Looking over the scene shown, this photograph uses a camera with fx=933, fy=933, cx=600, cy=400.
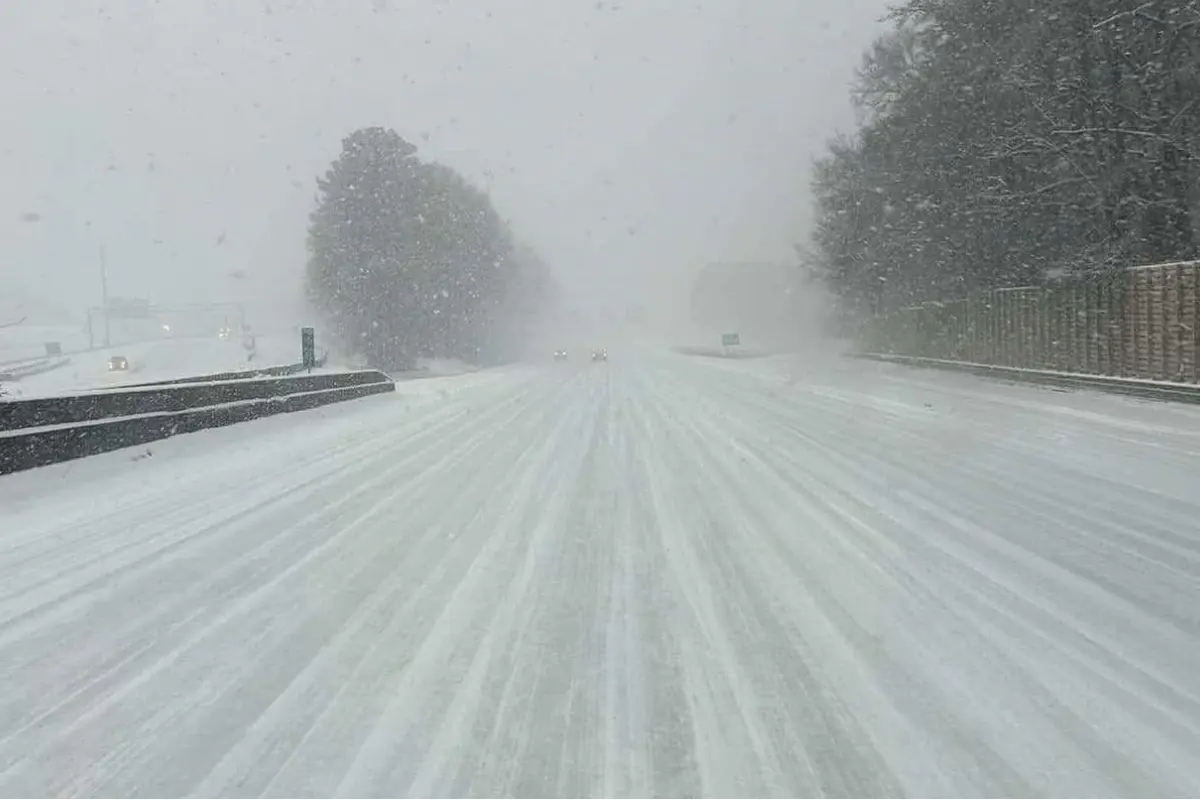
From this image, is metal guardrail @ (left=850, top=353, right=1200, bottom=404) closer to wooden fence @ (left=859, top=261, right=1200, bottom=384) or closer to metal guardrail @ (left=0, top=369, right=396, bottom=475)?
wooden fence @ (left=859, top=261, right=1200, bottom=384)

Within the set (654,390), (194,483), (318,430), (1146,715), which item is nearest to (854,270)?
(654,390)

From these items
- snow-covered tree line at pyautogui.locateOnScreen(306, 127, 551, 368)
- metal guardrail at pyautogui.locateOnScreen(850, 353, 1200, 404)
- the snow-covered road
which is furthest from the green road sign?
snow-covered tree line at pyautogui.locateOnScreen(306, 127, 551, 368)

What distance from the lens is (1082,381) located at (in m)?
22.6

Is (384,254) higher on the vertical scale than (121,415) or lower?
higher

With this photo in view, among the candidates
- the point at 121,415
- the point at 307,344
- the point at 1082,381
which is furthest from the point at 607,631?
the point at 307,344

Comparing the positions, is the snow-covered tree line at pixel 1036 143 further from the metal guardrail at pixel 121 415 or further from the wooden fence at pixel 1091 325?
the metal guardrail at pixel 121 415

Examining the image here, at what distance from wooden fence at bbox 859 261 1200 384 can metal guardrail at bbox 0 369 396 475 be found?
58.7ft

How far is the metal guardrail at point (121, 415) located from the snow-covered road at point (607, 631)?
356 mm

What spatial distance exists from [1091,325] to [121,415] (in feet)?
71.9

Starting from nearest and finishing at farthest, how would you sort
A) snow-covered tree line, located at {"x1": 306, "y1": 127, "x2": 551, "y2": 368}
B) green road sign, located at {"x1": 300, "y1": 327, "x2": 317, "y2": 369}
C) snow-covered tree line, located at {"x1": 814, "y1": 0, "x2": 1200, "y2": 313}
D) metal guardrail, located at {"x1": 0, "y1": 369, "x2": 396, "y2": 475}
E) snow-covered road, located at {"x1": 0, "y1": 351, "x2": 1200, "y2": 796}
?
1. snow-covered road, located at {"x1": 0, "y1": 351, "x2": 1200, "y2": 796}
2. metal guardrail, located at {"x1": 0, "y1": 369, "x2": 396, "y2": 475}
3. snow-covered tree line, located at {"x1": 814, "y1": 0, "x2": 1200, "y2": 313}
4. green road sign, located at {"x1": 300, "y1": 327, "x2": 317, "y2": 369}
5. snow-covered tree line, located at {"x1": 306, "y1": 127, "x2": 551, "y2": 368}

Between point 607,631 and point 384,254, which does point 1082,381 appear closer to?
point 607,631

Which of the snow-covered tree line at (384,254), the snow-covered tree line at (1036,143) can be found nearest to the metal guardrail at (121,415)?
the snow-covered tree line at (1036,143)

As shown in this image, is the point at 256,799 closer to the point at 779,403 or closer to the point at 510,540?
the point at 510,540

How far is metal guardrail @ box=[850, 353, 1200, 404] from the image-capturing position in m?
18.2
